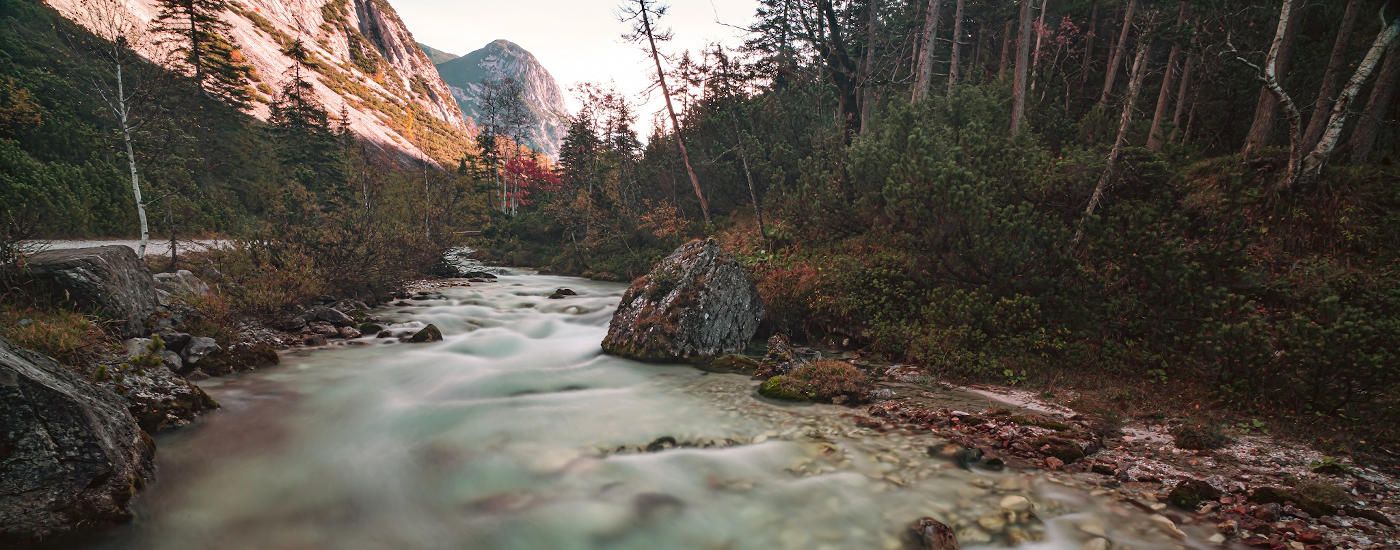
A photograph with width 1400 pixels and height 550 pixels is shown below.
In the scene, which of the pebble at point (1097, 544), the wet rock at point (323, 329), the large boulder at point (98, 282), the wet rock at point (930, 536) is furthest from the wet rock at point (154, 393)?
the pebble at point (1097, 544)

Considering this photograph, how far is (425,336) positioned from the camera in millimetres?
12227

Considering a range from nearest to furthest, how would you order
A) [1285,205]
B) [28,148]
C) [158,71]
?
[1285,205] → [158,71] → [28,148]

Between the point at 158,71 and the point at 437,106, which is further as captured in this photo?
the point at 437,106

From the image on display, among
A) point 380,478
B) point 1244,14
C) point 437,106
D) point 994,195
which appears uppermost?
point 437,106

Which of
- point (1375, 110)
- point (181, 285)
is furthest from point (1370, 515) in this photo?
point (181, 285)

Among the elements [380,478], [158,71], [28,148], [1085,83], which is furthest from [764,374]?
[28,148]

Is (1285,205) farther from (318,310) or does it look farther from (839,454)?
(318,310)

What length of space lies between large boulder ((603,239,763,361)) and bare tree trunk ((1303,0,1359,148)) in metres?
10.4

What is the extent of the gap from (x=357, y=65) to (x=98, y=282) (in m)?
116

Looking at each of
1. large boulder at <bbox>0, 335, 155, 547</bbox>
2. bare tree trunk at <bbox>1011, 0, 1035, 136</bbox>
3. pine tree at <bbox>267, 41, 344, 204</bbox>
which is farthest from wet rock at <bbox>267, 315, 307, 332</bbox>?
pine tree at <bbox>267, 41, 344, 204</bbox>

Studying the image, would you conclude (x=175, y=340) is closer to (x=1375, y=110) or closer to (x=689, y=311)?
(x=689, y=311)

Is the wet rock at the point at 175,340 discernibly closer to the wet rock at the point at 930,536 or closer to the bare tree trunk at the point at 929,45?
the wet rock at the point at 930,536

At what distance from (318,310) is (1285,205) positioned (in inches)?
776

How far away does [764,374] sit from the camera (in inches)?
360
